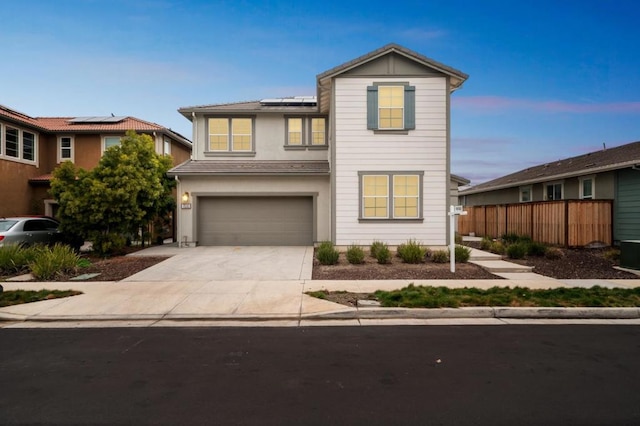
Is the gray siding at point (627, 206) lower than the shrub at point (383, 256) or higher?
higher

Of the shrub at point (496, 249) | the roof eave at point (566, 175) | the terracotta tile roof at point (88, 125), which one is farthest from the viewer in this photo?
the terracotta tile roof at point (88, 125)

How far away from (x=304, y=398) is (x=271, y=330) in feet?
8.42

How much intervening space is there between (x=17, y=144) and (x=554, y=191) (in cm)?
2942

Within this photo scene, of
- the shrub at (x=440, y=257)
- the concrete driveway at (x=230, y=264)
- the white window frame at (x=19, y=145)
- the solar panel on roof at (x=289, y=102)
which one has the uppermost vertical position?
the solar panel on roof at (x=289, y=102)

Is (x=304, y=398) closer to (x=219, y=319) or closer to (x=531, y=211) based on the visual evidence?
(x=219, y=319)

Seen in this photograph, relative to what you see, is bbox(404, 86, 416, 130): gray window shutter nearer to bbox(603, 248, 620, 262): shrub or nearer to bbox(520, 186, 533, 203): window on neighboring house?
bbox(603, 248, 620, 262): shrub

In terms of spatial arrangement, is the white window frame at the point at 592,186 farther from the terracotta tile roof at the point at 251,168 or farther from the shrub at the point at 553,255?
the terracotta tile roof at the point at 251,168

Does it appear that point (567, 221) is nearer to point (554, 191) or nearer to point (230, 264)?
point (554, 191)

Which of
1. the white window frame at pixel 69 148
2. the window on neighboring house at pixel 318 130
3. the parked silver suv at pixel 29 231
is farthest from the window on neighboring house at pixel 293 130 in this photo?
the white window frame at pixel 69 148

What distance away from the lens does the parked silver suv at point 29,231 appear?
44.6 ft

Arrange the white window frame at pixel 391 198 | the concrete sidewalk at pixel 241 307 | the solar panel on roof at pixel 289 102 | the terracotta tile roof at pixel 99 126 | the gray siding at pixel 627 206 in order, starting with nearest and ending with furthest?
the concrete sidewalk at pixel 241 307 → the gray siding at pixel 627 206 → the white window frame at pixel 391 198 → the solar panel on roof at pixel 289 102 → the terracotta tile roof at pixel 99 126

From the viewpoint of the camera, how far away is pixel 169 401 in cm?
404

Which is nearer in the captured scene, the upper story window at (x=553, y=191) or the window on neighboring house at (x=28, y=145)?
the window on neighboring house at (x=28, y=145)

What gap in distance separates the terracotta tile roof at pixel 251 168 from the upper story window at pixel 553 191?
13093 millimetres
